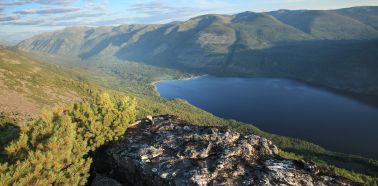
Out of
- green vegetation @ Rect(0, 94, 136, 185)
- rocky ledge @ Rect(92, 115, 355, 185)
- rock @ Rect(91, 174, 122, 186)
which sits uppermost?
green vegetation @ Rect(0, 94, 136, 185)

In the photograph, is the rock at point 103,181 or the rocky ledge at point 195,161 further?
the rock at point 103,181

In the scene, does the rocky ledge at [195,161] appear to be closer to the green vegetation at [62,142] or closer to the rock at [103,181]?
the rock at [103,181]

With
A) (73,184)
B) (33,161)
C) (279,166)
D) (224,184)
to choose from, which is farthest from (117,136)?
(279,166)

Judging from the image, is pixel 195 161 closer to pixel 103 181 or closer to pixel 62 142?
pixel 103 181

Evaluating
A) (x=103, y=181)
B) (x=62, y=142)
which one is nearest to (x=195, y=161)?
(x=103, y=181)

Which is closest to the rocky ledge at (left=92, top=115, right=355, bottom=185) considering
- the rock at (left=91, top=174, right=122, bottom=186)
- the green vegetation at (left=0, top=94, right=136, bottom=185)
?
the rock at (left=91, top=174, right=122, bottom=186)

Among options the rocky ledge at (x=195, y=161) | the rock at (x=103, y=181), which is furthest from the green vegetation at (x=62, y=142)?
the rocky ledge at (x=195, y=161)

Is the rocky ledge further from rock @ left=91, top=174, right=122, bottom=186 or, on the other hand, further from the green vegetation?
the green vegetation
